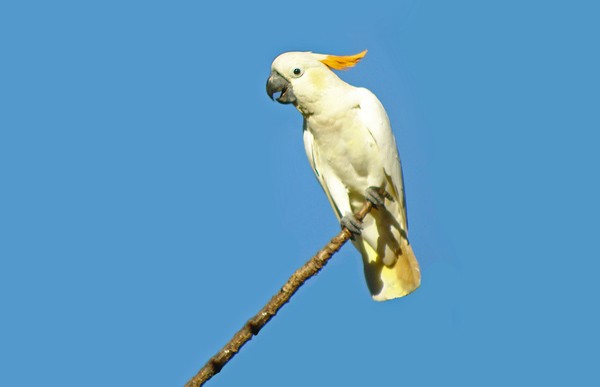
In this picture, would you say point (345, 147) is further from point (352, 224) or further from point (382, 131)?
point (352, 224)

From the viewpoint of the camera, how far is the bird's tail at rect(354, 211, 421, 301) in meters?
4.94

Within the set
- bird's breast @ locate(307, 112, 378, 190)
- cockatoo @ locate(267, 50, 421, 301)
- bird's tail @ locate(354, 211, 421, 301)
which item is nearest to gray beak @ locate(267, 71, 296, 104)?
cockatoo @ locate(267, 50, 421, 301)

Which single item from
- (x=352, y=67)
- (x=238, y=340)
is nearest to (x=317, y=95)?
(x=352, y=67)

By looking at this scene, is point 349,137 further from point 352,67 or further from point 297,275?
point 297,275

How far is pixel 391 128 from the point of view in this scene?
4.76 metres

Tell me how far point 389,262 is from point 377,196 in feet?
1.60

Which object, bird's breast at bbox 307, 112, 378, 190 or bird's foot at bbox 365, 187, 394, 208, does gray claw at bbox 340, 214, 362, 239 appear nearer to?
bird's foot at bbox 365, 187, 394, 208

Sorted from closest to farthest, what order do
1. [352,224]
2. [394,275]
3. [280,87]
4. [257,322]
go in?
[257,322] < [352,224] < [280,87] < [394,275]

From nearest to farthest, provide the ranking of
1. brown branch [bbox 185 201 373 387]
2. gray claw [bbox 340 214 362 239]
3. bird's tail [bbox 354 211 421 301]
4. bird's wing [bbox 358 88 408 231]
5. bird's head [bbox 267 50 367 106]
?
brown branch [bbox 185 201 373 387]
gray claw [bbox 340 214 362 239]
bird's head [bbox 267 50 367 106]
bird's wing [bbox 358 88 408 231]
bird's tail [bbox 354 211 421 301]

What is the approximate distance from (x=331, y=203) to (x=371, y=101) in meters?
0.61

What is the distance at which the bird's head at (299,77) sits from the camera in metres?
4.58

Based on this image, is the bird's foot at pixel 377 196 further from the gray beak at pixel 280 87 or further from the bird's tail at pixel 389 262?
the gray beak at pixel 280 87

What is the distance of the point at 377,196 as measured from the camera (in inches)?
184

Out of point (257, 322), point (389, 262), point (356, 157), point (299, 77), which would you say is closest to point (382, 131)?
point (356, 157)
